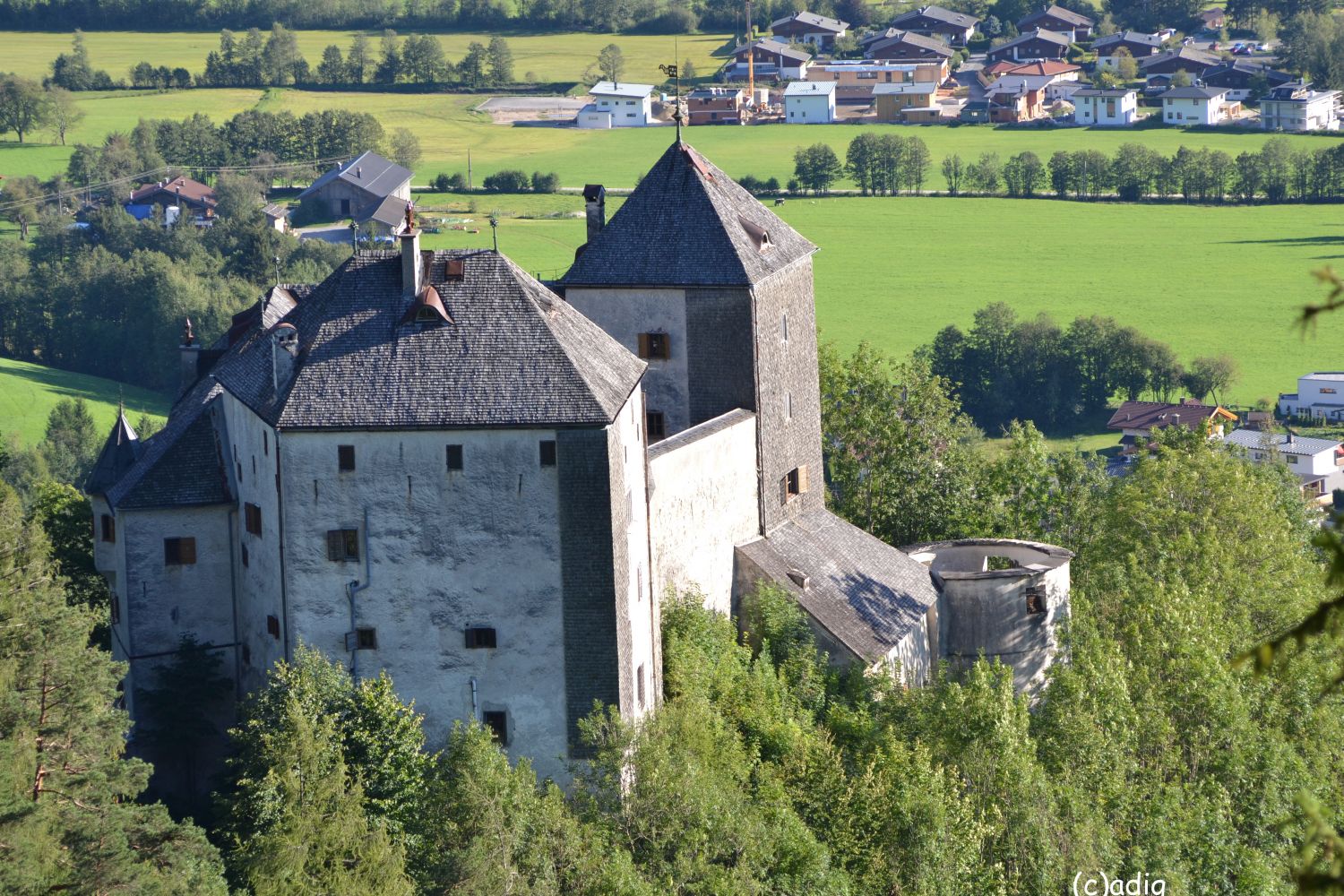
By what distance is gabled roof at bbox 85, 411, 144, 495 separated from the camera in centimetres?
6431

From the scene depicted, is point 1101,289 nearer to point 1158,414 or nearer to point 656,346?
point 1158,414

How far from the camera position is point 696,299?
214ft

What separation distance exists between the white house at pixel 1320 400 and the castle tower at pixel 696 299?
343 feet

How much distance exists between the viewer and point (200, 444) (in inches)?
2372

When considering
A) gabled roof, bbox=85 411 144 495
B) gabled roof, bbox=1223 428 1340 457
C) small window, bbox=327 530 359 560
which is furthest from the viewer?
gabled roof, bbox=1223 428 1340 457

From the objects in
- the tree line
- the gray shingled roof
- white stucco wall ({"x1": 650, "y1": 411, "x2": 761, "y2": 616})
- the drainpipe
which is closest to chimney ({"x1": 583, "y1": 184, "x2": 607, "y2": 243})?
white stucco wall ({"x1": 650, "y1": 411, "x2": 761, "y2": 616})

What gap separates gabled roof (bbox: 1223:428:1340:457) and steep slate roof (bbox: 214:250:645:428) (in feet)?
311

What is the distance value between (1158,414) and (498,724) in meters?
108

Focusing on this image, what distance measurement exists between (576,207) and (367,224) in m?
17.1

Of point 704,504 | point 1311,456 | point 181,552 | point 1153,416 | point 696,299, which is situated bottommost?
point 1311,456

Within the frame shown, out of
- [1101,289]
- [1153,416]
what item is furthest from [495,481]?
[1101,289]

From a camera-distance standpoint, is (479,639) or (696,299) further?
(696,299)

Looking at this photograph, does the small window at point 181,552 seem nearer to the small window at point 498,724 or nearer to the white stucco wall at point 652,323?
the small window at point 498,724

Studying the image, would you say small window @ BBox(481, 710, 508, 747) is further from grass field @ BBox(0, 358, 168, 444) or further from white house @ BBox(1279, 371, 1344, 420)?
white house @ BBox(1279, 371, 1344, 420)
